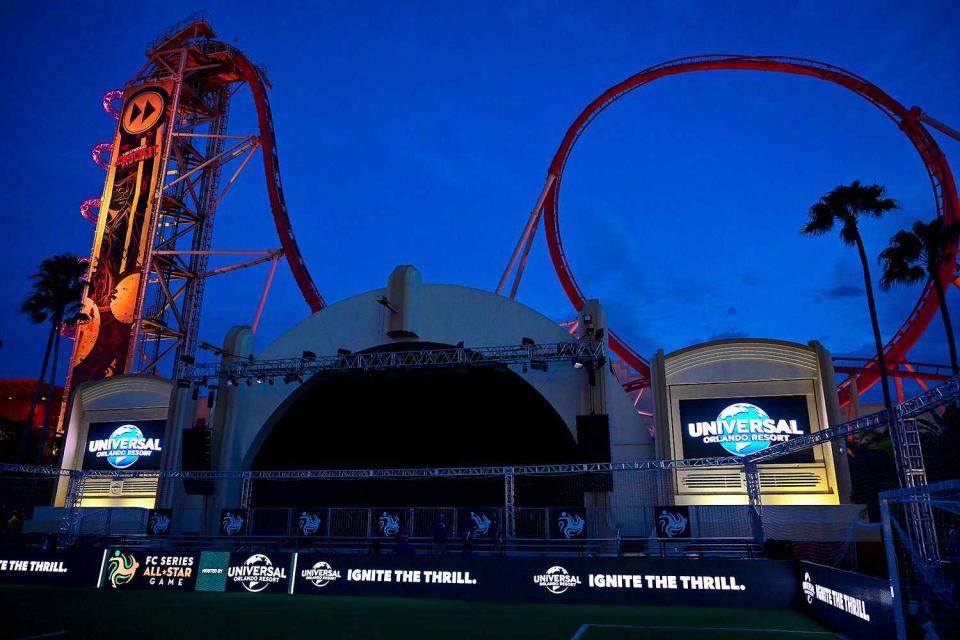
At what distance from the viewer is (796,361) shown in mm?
23250

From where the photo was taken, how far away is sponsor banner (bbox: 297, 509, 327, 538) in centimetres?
1930

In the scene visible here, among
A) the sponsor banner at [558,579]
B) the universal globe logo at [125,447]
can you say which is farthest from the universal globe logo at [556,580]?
the universal globe logo at [125,447]

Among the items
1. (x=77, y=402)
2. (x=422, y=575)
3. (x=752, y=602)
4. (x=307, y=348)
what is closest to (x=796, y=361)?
(x=752, y=602)

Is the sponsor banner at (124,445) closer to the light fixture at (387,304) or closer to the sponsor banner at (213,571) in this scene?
the light fixture at (387,304)

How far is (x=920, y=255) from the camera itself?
2197 centimetres

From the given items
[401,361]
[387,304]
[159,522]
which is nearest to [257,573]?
[159,522]

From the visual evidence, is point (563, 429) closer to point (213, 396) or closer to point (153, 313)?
point (213, 396)

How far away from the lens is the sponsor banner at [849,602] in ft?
26.4

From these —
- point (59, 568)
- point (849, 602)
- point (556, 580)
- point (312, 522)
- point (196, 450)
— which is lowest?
point (59, 568)

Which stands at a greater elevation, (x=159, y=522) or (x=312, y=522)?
(x=312, y=522)

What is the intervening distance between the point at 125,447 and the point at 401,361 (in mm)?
14908

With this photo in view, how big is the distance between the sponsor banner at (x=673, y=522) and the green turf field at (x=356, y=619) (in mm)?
4756

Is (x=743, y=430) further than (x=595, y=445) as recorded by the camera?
Yes

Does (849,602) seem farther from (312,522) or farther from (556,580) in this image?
(312,522)
